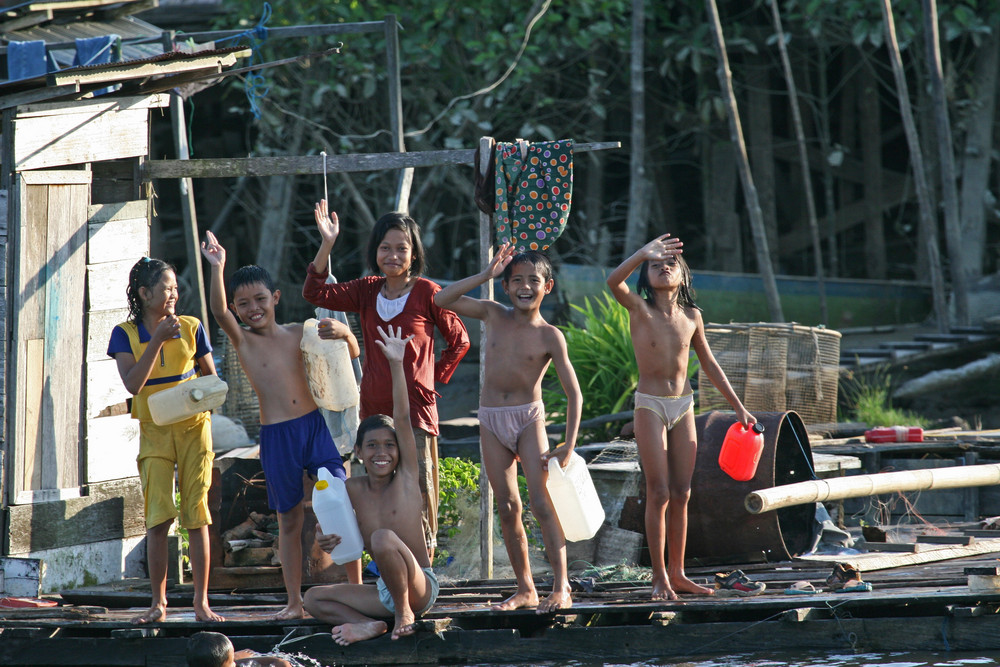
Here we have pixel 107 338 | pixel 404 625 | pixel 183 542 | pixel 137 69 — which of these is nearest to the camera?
pixel 404 625

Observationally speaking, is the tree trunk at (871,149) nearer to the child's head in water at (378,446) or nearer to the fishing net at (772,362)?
the fishing net at (772,362)

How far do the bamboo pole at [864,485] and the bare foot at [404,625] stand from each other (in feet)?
6.48

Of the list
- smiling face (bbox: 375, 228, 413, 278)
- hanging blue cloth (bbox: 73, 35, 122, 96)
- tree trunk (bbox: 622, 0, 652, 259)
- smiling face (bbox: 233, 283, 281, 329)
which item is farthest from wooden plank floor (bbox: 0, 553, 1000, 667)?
tree trunk (bbox: 622, 0, 652, 259)

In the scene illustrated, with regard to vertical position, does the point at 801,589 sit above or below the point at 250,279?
below

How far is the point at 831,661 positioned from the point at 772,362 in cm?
501

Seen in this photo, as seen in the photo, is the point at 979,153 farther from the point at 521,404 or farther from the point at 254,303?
the point at 254,303

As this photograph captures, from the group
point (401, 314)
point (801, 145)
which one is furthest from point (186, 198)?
point (801, 145)

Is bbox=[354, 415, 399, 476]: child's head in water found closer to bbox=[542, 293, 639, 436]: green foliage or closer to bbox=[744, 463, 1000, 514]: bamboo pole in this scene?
bbox=[744, 463, 1000, 514]: bamboo pole

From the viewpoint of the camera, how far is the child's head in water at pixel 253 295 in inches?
225

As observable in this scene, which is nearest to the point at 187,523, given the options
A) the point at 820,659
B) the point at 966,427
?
the point at 820,659

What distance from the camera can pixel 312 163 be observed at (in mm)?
6770

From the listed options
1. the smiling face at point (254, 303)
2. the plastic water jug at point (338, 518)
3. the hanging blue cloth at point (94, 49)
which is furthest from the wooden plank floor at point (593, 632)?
the hanging blue cloth at point (94, 49)

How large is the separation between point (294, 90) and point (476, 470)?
7.14 m

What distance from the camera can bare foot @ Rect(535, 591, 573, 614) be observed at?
544 cm
